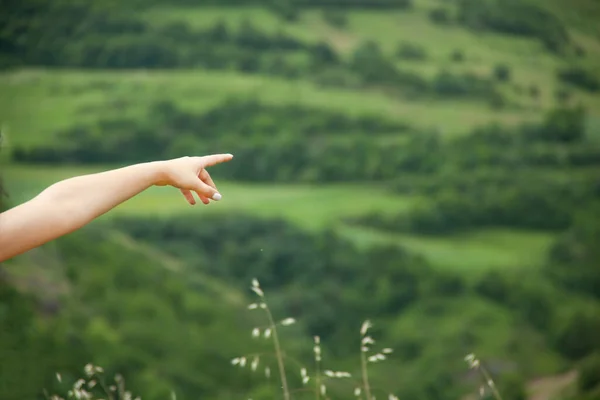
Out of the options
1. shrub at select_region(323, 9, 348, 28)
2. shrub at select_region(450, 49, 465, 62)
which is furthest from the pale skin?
shrub at select_region(450, 49, 465, 62)

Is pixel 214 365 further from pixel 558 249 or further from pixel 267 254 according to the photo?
pixel 558 249

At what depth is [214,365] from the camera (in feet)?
39.7

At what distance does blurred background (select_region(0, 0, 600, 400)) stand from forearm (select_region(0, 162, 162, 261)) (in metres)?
11.5

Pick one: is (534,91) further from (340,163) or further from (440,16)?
(340,163)

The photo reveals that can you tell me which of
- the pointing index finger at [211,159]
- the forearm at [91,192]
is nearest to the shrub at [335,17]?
the pointing index finger at [211,159]

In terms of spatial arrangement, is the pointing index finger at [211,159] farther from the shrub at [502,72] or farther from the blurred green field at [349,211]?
the shrub at [502,72]

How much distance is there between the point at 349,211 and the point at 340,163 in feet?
2.42

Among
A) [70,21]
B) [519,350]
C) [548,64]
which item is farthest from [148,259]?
[548,64]

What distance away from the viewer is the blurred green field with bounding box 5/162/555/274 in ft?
48.6

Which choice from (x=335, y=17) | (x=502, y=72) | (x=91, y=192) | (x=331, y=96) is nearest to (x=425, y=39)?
(x=502, y=72)

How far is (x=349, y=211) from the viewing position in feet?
49.8

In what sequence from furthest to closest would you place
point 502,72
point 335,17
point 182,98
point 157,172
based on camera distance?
1. point 182,98
2. point 335,17
3. point 502,72
4. point 157,172

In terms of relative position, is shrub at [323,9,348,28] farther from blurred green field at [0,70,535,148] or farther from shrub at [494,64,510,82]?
shrub at [494,64,510,82]

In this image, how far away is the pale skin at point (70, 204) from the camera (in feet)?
4.67
